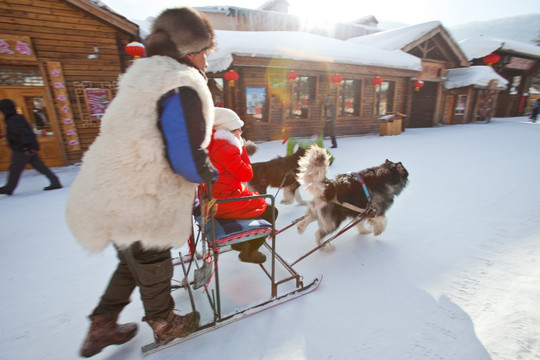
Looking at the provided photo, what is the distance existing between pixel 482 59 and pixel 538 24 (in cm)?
8500

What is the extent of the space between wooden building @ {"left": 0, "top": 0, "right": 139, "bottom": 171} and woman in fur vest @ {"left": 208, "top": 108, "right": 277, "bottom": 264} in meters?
6.96

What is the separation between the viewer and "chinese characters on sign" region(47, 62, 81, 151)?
20.1 ft

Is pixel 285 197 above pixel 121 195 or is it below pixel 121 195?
below

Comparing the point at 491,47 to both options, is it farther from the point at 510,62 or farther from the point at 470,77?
the point at 470,77

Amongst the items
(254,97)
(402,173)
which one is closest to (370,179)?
(402,173)

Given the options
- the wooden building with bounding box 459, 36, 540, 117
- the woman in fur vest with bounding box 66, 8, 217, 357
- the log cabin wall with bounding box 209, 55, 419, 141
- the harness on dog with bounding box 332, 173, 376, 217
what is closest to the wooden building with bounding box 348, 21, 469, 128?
the log cabin wall with bounding box 209, 55, 419, 141

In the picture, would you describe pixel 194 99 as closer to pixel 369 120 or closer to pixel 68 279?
pixel 68 279

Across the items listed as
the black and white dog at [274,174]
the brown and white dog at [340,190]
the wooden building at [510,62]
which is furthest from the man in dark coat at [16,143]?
the wooden building at [510,62]

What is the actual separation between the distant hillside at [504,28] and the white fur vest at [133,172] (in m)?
86.2

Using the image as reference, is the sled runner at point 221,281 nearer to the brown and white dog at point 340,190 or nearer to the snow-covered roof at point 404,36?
the brown and white dog at point 340,190

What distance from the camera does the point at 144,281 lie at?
1.34 metres

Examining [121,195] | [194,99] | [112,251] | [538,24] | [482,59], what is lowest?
[112,251]

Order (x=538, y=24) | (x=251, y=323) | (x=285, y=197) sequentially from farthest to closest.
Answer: (x=538, y=24) → (x=285, y=197) → (x=251, y=323)

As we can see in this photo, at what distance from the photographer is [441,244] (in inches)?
105
